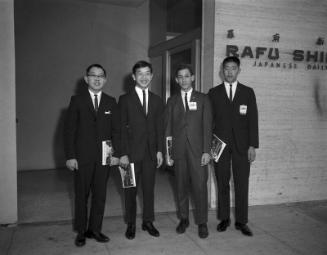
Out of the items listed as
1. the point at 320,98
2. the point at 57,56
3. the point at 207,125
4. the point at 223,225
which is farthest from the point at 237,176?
the point at 57,56

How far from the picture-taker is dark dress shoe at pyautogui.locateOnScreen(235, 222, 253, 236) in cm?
383

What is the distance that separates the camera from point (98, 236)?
3.60 metres

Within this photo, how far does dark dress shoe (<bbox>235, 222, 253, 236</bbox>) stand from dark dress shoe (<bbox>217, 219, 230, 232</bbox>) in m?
0.10

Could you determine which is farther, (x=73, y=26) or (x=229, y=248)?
(x=73, y=26)

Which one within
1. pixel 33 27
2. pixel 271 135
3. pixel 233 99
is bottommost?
pixel 271 135

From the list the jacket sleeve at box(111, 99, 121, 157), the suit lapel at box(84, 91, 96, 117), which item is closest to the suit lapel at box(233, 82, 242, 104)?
the jacket sleeve at box(111, 99, 121, 157)

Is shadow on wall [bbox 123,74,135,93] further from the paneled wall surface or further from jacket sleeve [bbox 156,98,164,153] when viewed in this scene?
jacket sleeve [bbox 156,98,164,153]

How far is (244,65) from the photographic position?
474cm

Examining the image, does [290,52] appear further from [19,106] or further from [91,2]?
[19,106]

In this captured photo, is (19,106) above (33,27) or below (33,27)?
below

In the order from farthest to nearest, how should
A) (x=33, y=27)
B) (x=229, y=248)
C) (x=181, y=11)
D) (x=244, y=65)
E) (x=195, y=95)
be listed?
1. (x=33, y=27)
2. (x=181, y=11)
3. (x=244, y=65)
4. (x=195, y=95)
5. (x=229, y=248)

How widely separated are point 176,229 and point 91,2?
5254mm

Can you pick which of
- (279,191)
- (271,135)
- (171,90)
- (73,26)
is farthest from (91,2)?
(279,191)

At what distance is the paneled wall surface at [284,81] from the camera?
15.5 feet
